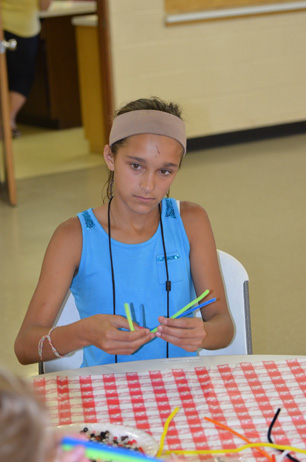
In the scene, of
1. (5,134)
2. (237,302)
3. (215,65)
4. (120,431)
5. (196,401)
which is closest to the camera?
(120,431)

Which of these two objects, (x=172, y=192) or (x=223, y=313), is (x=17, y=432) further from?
(x=172, y=192)

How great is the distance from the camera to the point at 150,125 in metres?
1.71

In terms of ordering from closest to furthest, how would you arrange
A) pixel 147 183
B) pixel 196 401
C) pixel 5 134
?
1. pixel 196 401
2. pixel 147 183
3. pixel 5 134

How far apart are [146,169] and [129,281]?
26 centimetres

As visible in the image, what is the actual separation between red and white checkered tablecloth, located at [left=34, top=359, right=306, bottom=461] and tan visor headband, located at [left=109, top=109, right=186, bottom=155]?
538 millimetres

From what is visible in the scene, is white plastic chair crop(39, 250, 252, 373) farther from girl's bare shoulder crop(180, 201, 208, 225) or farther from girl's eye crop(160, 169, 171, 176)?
girl's eye crop(160, 169, 171, 176)

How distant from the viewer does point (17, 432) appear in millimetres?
585

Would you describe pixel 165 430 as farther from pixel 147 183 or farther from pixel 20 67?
pixel 20 67

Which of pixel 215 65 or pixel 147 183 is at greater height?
pixel 147 183

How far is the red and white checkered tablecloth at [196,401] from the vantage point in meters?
1.27

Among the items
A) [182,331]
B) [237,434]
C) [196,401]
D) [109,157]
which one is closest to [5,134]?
[109,157]

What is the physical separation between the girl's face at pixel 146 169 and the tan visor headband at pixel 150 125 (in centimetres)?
1

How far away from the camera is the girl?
167 centimetres

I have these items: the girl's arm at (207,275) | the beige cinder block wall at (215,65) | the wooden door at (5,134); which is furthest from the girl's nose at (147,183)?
the beige cinder block wall at (215,65)
